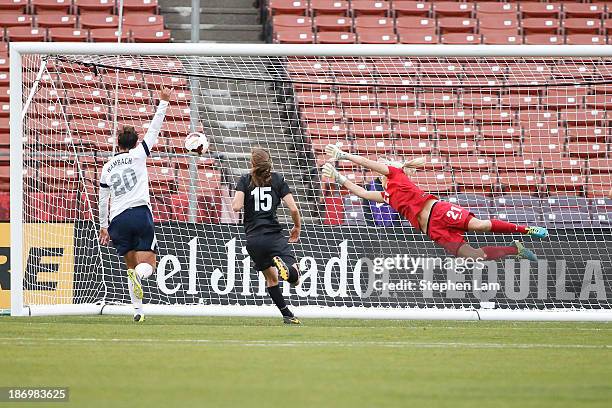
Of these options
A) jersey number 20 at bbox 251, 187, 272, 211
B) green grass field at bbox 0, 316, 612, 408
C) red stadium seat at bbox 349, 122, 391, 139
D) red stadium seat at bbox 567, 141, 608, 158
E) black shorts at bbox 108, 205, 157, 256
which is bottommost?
green grass field at bbox 0, 316, 612, 408

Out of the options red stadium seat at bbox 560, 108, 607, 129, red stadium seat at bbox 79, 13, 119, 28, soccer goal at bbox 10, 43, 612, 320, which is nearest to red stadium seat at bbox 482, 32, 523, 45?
soccer goal at bbox 10, 43, 612, 320

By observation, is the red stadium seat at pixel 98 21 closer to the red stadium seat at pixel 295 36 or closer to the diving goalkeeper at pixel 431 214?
the red stadium seat at pixel 295 36

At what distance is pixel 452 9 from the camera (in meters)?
21.0

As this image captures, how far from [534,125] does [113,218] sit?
20.1 ft

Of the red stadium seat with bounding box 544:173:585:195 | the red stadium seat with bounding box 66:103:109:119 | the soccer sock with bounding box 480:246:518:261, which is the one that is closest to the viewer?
the soccer sock with bounding box 480:246:518:261

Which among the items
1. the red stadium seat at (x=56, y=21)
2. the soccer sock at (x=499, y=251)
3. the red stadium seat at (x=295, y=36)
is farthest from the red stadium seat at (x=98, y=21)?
the soccer sock at (x=499, y=251)

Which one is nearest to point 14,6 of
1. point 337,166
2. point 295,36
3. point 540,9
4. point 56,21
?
point 56,21

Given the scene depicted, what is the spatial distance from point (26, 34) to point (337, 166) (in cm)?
733

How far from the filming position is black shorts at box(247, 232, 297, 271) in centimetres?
1139

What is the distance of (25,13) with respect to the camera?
66.8 ft

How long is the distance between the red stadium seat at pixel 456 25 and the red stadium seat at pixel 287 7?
2.47 meters

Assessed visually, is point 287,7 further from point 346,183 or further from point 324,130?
point 346,183

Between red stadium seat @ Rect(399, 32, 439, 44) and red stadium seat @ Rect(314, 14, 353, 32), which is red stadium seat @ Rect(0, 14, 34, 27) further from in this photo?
red stadium seat @ Rect(399, 32, 439, 44)

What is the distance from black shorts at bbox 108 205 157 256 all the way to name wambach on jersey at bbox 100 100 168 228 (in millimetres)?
68
